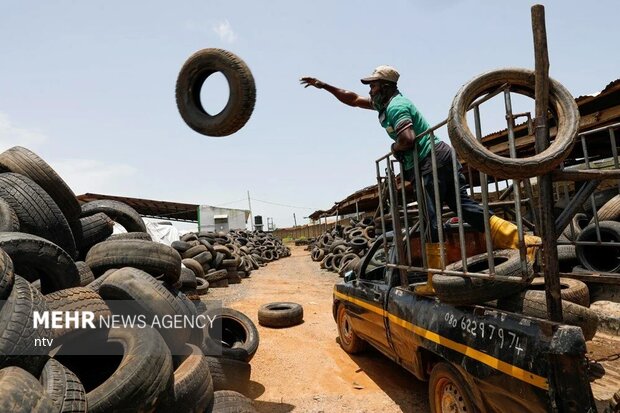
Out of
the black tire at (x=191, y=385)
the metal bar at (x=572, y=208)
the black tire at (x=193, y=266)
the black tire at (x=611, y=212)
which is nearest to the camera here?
the metal bar at (x=572, y=208)

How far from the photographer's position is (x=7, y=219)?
4285 millimetres

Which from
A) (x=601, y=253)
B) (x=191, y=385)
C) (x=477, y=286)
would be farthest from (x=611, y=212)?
(x=191, y=385)

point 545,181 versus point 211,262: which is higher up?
point 545,181

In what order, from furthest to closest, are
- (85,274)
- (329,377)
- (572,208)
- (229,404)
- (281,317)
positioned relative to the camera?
(281,317) < (329,377) < (85,274) < (229,404) < (572,208)

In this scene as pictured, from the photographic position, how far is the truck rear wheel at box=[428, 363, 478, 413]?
2987 millimetres

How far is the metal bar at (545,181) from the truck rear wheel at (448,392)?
0.98m

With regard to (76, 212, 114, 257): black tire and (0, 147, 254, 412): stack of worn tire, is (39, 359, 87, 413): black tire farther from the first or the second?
(76, 212, 114, 257): black tire

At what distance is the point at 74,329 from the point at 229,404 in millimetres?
1416

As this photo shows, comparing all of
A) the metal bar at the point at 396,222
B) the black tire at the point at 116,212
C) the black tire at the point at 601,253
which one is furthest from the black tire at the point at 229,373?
the black tire at the point at 601,253

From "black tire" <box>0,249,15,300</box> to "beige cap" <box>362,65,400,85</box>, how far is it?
364 centimetres

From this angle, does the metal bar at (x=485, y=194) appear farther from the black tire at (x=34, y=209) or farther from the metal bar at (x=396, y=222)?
the black tire at (x=34, y=209)

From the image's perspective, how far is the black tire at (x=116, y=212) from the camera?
662cm

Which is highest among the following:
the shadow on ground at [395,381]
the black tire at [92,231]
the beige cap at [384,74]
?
the beige cap at [384,74]

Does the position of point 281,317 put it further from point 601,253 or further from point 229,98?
point 601,253
